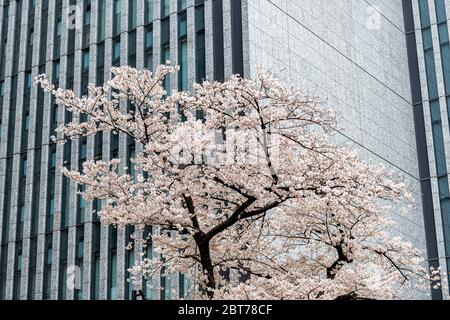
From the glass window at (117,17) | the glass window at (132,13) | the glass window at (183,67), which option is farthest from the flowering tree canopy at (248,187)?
the glass window at (117,17)

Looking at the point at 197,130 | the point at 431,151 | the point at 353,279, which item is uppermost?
the point at 431,151

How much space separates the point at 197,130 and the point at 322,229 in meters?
3.49

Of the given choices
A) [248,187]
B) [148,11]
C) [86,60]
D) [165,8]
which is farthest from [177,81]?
[248,187]

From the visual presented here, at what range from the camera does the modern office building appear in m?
35.6

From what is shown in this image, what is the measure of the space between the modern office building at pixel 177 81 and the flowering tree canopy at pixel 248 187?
16.1m

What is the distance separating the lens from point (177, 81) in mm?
35906

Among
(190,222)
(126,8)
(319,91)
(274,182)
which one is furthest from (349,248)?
(126,8)

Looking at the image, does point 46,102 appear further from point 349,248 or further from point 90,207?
point 349,248

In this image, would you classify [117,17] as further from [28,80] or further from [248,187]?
[248,187]

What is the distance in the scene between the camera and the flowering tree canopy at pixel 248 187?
15562 mm

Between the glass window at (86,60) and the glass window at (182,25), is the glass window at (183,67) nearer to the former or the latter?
the glass window at (182,25)

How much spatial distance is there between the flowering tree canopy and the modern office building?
52.7 feet

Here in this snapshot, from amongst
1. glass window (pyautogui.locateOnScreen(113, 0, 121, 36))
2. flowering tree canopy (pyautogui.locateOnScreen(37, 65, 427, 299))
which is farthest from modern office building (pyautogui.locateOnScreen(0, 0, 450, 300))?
flowering tree canopy (pyautogui.locateOnScreen(37, 65, 427, 299))

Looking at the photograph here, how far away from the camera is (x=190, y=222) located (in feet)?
51.0
